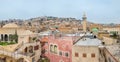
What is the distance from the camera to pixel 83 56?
3844cm

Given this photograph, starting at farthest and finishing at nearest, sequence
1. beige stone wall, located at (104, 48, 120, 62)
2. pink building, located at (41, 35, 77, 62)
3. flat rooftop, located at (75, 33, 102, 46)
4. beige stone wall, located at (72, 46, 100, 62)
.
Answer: pink building, located at (41, 35, 77, 62)
flat rooftop, located at (75, 33, 102, 46)
beige stone wall, located at (72, 46, 100, 62)
beige stone wall, located at (104, 48, 120, 62)

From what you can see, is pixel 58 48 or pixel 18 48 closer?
pixel 18 48

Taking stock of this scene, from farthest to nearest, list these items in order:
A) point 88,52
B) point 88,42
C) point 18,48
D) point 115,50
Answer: point 18,48
point 88,42
point 88,52
point 115,50

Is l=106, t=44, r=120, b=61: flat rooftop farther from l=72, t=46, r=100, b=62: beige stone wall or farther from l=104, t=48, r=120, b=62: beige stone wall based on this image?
l=72, t=46, r=100, b=62: beige stone wall

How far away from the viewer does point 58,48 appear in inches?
1759

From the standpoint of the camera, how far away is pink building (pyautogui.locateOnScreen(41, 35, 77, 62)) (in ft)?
137

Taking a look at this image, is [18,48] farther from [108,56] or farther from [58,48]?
[108,56]

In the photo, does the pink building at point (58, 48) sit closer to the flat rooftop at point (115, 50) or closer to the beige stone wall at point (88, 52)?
the beige stone wall at point (88, 52)

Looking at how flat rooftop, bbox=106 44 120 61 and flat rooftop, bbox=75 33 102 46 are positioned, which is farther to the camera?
flat rooftop, bbox=75 33 102 46

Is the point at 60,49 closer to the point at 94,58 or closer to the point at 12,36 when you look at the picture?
the point at 94,58


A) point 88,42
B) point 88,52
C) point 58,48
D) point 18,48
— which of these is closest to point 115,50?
point 88,52

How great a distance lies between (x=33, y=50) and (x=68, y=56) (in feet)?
24.6

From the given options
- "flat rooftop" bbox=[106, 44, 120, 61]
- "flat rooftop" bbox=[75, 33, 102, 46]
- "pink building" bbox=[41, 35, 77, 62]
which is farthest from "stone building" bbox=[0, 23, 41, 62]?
"flat rooftop" bbox=[106, 44, 120, 61]

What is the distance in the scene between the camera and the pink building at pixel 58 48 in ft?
137
